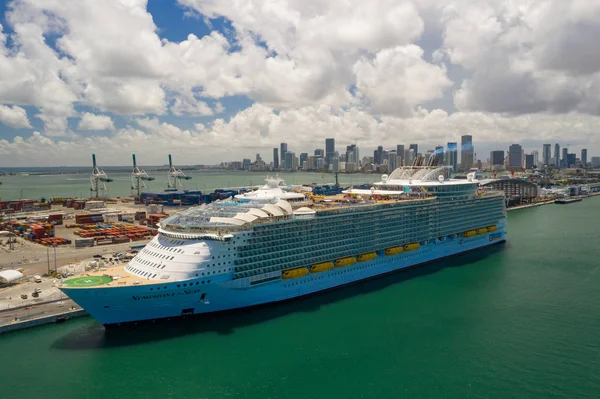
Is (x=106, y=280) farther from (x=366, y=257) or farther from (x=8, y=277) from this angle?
(x=366, y=257)

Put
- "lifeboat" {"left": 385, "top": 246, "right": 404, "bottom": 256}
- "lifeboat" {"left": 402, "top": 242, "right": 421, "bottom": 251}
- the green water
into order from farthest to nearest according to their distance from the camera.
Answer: "lifeboat" {"left": 402, "top": 242, "right": 421, "bottom": 251}
"lifeboat" {"left": 385, "top": 246, "right": 404, "bottom": 256}
the green water

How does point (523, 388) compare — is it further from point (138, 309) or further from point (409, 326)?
point (138, 309)

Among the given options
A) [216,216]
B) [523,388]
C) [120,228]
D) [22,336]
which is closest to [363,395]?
[523,388]

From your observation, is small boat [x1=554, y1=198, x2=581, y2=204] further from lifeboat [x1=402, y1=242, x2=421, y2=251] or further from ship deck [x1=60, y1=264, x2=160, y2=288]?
ship deck [x1=60, y1=264, x2=160, y2=288]

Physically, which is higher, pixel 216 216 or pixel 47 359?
pixel 216 216

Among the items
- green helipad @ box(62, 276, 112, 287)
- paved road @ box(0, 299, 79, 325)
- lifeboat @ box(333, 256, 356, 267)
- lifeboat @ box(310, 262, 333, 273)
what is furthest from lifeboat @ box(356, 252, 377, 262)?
paved road @ box(0, 299, 79, 325)
